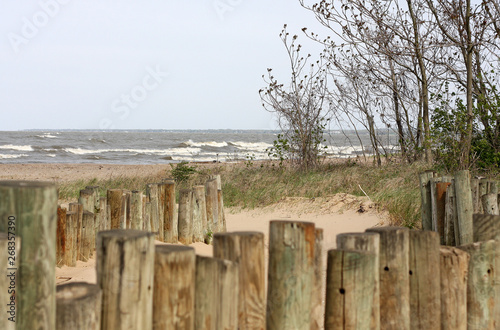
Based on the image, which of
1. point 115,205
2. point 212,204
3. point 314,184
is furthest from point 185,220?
point 314,184

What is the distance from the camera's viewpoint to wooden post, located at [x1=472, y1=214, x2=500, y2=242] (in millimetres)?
3053

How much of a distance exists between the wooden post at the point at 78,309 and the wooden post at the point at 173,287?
264 mm

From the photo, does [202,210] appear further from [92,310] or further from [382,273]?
[92,310]

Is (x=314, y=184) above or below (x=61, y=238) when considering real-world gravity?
above

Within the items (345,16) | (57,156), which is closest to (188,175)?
(345,16)

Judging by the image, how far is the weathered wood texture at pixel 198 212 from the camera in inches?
231

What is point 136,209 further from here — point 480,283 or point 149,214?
point 480,283

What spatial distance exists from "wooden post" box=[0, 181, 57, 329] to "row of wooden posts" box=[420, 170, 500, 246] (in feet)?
8.08

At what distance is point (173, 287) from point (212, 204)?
4.25m

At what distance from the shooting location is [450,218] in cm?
396

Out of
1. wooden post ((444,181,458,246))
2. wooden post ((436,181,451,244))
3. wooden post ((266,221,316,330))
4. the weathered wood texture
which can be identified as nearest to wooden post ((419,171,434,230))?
wooden post ((436,181,451,244))

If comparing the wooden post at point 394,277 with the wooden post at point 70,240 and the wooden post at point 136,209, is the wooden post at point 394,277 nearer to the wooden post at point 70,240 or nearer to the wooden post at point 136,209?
the wooden post at point 70,240

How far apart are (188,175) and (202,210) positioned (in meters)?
5.36

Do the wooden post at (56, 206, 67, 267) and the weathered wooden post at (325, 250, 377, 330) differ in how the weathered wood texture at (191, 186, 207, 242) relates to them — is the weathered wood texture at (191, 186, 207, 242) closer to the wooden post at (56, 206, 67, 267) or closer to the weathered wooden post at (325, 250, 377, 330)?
the wooden post at (56, 206, 67, 267)
